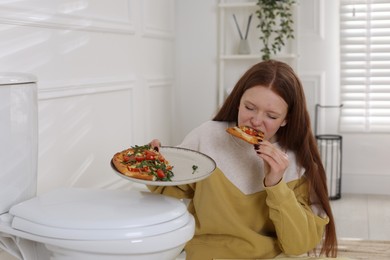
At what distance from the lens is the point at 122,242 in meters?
1.46

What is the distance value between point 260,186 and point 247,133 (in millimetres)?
220

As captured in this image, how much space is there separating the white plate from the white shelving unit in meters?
2.28

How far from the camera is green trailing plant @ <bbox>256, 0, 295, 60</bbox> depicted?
3.83 meters

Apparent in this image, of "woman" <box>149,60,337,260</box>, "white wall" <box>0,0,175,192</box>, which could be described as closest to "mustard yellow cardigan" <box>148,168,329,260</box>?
"woman" <box>149,60,337,260</box>

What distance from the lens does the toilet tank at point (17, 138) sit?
5.37 ft

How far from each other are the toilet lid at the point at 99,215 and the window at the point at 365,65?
2719 millimetres

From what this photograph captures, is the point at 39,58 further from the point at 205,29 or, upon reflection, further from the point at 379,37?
the point at 379,37

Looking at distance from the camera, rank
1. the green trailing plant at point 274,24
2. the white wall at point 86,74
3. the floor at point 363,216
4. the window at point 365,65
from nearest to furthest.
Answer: the white wall at point 86,74
the floor at point 363,216
the green trailing plant at point 274,24
the window at point 365,65

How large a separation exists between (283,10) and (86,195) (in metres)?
2.64

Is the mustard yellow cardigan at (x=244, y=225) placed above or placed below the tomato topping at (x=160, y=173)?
below

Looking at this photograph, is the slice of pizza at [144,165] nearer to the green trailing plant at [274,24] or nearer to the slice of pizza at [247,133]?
the slice of pizza at [247,133]

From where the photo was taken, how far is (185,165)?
5.64 ft

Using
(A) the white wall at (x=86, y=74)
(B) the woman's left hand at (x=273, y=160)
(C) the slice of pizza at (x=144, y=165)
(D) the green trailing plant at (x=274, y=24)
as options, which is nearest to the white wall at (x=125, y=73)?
(A) the white wall at (x=86, y=74)

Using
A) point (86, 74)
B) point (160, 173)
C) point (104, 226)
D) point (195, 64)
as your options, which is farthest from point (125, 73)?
point (104, 226)
